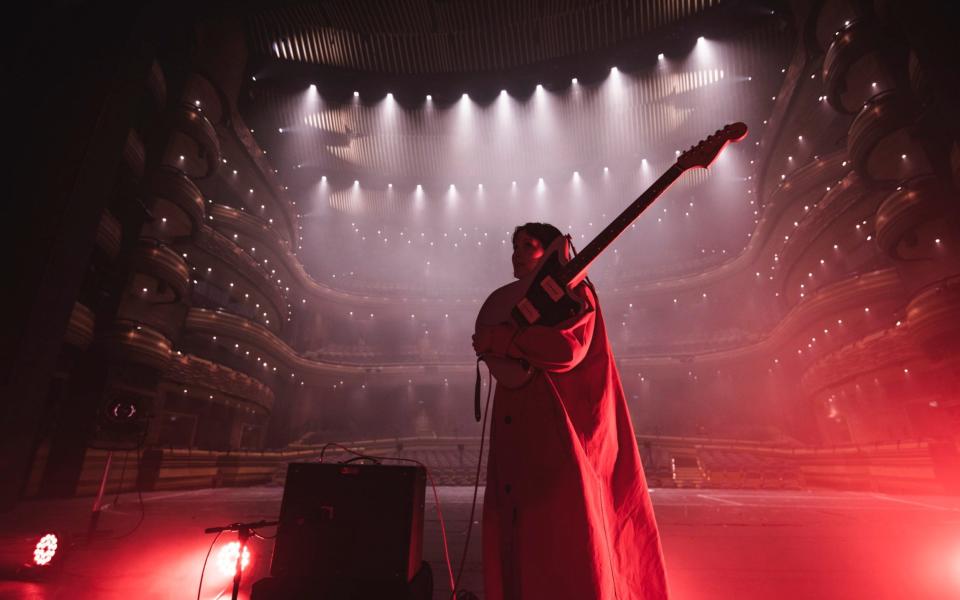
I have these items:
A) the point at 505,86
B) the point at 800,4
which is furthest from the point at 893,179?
the point at 505,86

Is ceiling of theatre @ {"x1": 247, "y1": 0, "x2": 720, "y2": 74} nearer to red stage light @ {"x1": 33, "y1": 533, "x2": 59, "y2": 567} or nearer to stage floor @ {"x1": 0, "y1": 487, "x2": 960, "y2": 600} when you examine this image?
stage floor @ {"x1": 0, "y1": 487, "x2": 960, "y2": 600}

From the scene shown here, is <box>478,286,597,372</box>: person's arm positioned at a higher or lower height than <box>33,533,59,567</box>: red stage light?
higher

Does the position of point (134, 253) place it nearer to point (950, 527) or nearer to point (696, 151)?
point (696, 151)

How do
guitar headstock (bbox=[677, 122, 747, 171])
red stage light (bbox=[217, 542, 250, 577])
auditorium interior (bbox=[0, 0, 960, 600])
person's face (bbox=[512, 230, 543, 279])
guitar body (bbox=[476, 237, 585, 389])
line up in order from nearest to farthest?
guitar body (bbox=[476, 237, 585, 389])
person's face (bbox=[512, 230, 543, 279])
guitar headstock (bbox=[677, 122, 747, 171])
red stage light (bbox=[217, 542, 250, 577])
auditorium interior (bbox=[0, 0, 960, 600])

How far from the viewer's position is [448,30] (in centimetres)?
2148

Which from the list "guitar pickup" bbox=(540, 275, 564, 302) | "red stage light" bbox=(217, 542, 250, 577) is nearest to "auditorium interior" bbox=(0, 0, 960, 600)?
"red stage light" bbox=(217, 542, 250, 577)

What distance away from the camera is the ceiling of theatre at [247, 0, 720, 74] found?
2016cm

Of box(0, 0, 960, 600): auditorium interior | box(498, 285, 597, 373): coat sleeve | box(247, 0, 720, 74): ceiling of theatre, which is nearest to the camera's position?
box(498, 285, 597, 373): coat sleeve

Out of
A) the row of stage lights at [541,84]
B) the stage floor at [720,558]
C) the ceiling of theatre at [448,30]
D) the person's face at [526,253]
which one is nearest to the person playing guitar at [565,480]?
the person's face at [526,253]

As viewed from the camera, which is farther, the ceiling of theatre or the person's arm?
the ceiling of theatre

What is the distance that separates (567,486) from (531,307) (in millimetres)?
693

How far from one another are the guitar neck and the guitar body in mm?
54

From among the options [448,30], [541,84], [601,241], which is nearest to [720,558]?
[601,241]

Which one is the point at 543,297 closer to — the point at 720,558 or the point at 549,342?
the point at 549,342
